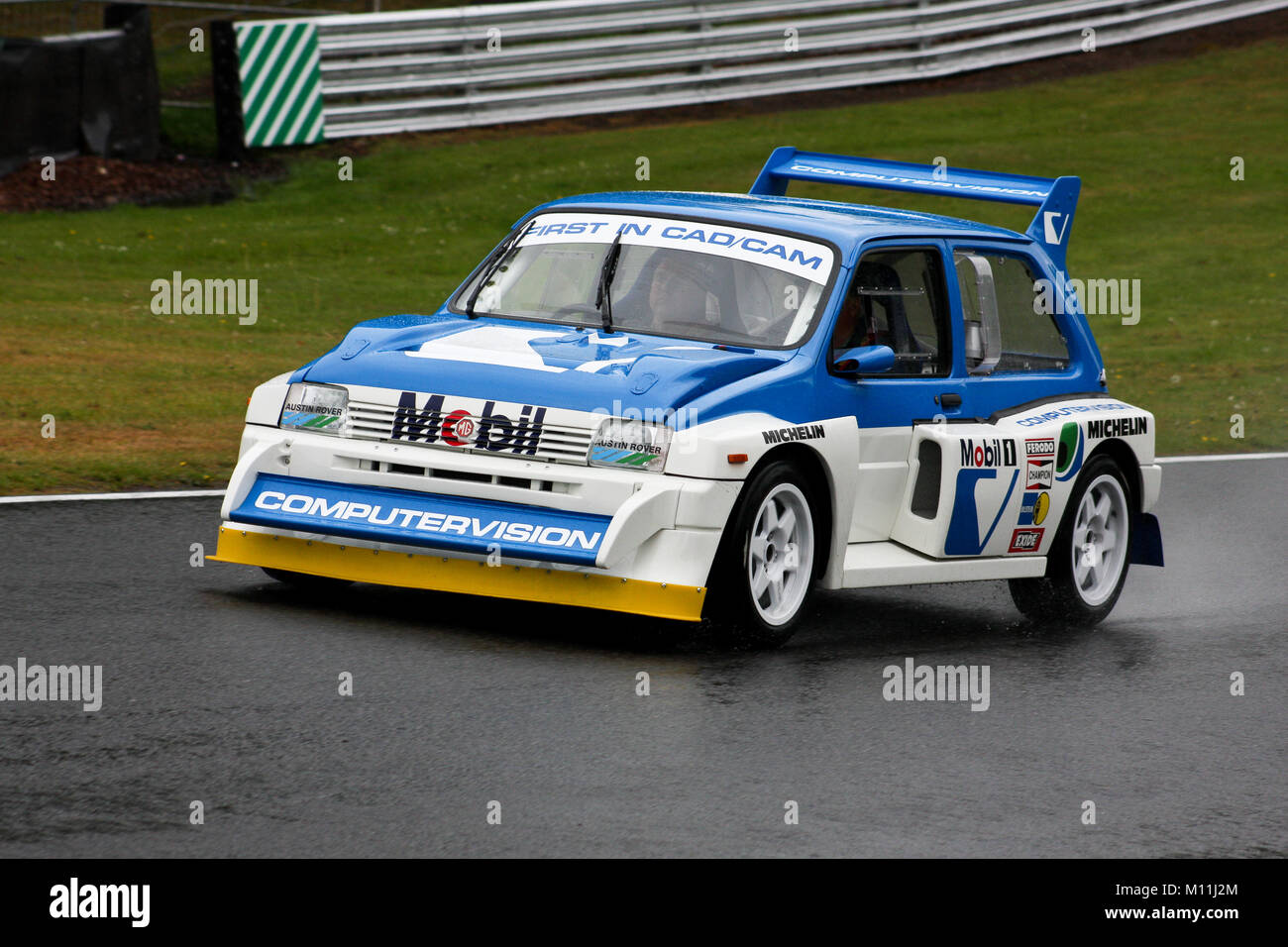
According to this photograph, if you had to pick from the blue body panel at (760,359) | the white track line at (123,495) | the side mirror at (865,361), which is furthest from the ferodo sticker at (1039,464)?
the white track line at (123,495)

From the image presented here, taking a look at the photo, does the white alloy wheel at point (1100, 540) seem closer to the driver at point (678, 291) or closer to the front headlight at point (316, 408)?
the driver at point (678, 291)

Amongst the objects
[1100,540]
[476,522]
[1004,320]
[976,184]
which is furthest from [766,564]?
[976,184]

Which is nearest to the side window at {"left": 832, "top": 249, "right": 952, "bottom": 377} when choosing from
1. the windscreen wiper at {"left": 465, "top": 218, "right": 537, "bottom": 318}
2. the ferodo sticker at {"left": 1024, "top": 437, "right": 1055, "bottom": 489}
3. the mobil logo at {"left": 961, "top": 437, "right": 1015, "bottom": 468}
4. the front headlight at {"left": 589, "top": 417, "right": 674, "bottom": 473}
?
the mobil logo at {"left": 961, "top": 437, "right": 1015, "bottom": 468}

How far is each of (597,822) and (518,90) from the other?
2216 cm

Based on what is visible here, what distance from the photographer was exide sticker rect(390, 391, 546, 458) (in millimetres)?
8094

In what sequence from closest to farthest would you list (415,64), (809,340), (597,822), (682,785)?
(597,822) < (682,785) < (809,340) < (415,64)

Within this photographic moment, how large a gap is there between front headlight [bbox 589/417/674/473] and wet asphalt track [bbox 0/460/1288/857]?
0.76 metres

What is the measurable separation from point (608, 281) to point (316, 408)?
1469 mm

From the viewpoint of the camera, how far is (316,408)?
855 cm

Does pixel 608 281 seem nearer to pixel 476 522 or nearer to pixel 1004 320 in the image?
pixel 476 522

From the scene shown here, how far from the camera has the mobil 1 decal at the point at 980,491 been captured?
905 cm

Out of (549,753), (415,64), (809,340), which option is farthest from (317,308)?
(549,753)

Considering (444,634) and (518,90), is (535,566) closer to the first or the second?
(444,634)

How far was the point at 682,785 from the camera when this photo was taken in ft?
21.0
